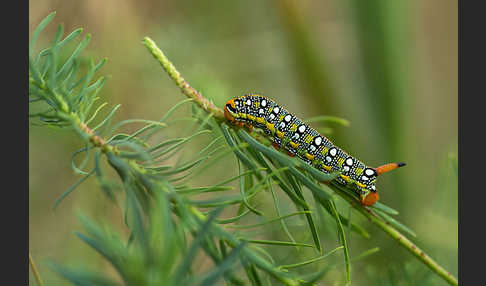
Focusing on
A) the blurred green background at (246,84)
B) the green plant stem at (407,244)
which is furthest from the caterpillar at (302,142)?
the blurred green background at (246,84)

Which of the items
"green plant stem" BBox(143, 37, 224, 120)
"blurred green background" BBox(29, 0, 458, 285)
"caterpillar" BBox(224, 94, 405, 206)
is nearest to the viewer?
"green plant stem" BBox(143, 37, 224, 120)

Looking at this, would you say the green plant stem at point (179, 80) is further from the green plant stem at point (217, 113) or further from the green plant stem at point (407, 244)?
the green plant stem at point (407, 244)

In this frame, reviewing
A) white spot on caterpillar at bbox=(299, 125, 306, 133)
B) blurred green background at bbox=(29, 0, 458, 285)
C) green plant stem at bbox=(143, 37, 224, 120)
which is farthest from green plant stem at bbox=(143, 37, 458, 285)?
blurred green background at bbox=(29, 0, 458, 285)

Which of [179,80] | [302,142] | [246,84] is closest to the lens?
[179,80]

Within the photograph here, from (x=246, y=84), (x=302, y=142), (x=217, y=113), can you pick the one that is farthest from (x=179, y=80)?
(x=246, y=84)

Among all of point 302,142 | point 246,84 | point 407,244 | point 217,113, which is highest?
point 246,84

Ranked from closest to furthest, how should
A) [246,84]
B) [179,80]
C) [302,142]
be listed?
[179,80] → [302,142] → [246,84]

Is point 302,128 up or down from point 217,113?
up

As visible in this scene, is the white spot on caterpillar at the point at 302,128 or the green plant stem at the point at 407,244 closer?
the green plant stem at the point at 407,244

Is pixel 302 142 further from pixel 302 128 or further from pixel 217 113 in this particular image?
pixel 217 113

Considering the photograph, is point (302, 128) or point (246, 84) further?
point (246, 84)

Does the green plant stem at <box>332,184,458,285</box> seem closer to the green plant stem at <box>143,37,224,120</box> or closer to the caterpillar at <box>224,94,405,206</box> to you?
the caterpillar at <box>224,94,405,206</box>
